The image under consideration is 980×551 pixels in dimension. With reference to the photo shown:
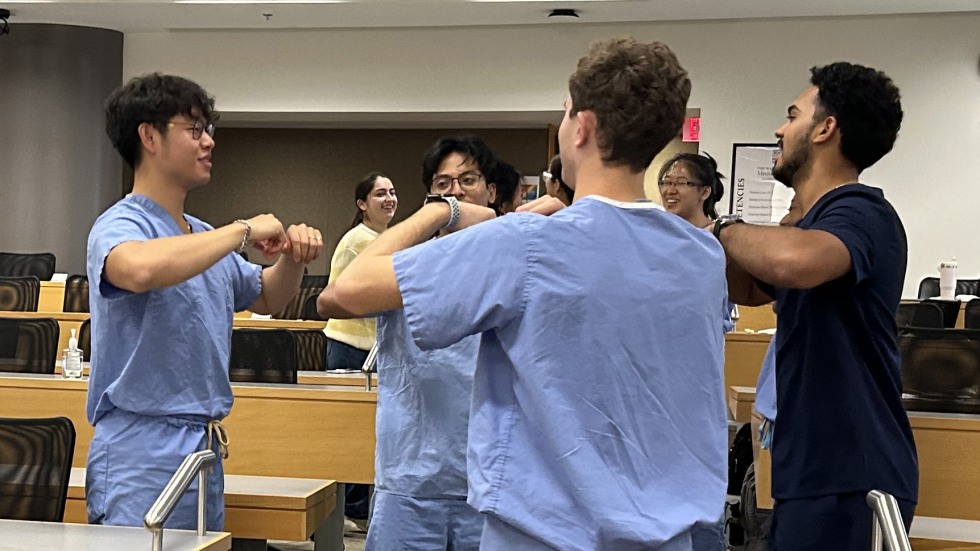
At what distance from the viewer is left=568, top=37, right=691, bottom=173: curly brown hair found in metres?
1.46

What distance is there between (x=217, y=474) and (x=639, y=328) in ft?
3.69

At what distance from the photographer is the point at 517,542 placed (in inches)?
58.0

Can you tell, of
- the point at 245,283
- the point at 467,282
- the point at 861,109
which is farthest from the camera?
the point at 245,283

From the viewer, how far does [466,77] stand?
9656 mm

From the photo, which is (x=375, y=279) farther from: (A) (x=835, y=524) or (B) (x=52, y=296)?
(B) (x=52, y=296)

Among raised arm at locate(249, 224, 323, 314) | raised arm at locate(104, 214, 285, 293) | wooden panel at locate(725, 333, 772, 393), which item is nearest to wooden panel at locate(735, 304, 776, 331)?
wooden panel at locate(725, 333, 772, 393)

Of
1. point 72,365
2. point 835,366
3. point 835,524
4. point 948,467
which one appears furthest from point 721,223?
point 72,365

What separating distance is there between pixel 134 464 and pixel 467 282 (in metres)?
0.98

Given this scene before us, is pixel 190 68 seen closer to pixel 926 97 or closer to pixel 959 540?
pixel 926 97

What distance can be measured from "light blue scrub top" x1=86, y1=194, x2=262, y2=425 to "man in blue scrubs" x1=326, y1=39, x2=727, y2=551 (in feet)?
2.50

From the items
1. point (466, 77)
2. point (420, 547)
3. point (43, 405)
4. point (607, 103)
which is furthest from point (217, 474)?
point (466, 77)

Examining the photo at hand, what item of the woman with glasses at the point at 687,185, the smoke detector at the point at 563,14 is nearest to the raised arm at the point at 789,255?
the woman with glasses at the point at 687,185

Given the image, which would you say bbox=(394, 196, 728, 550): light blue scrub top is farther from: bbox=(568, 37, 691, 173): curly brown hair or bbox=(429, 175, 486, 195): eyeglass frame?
bbox=(429, 175, 486, 195): eyeglass frame

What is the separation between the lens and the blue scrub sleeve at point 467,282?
4.71 feet
